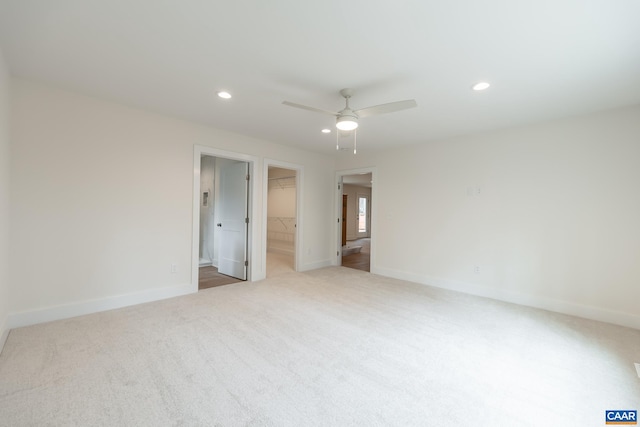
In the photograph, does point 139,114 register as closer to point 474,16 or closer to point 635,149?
point 474,16

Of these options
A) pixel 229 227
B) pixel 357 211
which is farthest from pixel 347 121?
pixel 357 211

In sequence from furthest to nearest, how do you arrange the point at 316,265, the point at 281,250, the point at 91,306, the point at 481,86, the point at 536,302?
the point at 281,250 → the point at 316,265 → the point at 536,302 → the point at 91,306 → the point at 481,86

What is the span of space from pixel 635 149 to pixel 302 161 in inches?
183

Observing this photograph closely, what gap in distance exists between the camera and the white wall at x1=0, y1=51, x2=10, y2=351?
236 centimetres

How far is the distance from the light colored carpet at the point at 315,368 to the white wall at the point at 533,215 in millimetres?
532

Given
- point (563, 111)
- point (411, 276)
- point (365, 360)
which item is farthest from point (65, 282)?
point (563, 111)

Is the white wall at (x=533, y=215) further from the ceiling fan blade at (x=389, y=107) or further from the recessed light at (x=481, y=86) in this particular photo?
the ceiling fan blade at (x=389, y=107)

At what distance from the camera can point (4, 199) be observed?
8.18 ft

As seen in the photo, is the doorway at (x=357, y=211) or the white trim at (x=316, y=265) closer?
the white trim at (x=316, y=265)

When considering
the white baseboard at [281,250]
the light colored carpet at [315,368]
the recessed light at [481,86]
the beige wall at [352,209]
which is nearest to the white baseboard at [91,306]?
the light colored carpet at [315,368]

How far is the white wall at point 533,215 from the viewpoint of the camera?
3172 millimetres

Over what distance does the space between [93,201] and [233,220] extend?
2.17 m

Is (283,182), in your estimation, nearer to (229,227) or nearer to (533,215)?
(229,227)

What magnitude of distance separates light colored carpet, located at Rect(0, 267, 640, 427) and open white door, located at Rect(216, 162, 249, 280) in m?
1.50
